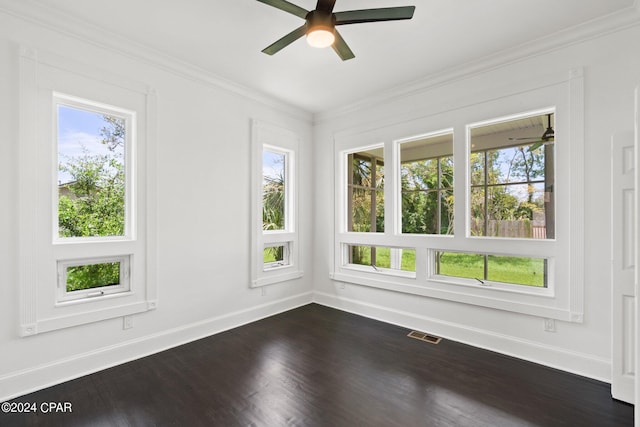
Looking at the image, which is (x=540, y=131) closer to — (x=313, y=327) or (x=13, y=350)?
(x=313, y=327)

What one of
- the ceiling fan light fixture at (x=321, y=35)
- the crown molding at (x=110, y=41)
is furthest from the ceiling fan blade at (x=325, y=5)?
the crown molding at (x=110, y=41)

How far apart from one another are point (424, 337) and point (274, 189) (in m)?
2.74

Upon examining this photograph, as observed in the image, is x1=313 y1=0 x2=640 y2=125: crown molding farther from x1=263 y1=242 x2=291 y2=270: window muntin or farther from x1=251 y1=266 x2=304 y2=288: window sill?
x1=251 y1=266 x2=304 y2=288: window sill

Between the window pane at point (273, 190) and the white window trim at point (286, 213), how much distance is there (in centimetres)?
6

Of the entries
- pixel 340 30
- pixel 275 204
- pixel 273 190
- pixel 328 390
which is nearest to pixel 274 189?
pixel 273 190

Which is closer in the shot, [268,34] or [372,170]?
[268,34]

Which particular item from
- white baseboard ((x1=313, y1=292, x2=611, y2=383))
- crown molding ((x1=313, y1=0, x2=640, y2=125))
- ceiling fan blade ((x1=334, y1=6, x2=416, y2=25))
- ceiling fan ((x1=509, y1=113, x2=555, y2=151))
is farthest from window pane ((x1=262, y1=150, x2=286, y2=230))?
ceiling fan ((x1=509, y1=113, x2=555, y2=151))

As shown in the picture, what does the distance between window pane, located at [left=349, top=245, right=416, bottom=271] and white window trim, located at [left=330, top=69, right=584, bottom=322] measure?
13 cm

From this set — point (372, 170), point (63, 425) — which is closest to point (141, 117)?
point (63, 425)

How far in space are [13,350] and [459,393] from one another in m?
3.44

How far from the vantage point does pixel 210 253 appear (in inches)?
142

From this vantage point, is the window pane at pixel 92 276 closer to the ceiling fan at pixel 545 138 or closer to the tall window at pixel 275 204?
the tall window at pixel 275 204

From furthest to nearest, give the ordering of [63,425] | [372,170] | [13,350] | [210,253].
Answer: [372,170] < [210,253] < [13,350] < [63,425]

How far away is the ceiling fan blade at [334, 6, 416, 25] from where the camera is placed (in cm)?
198
